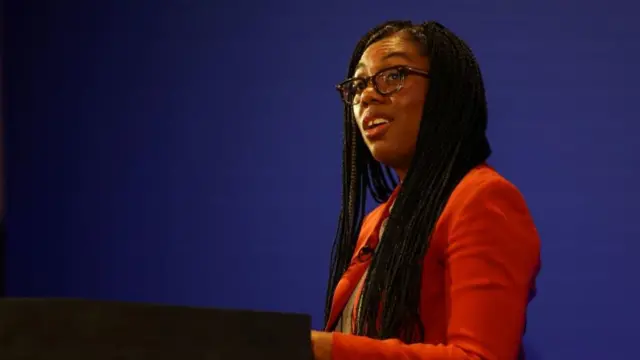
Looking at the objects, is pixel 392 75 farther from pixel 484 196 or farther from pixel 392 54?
pixel 484 196

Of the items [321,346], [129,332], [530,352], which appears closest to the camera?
[129,332]

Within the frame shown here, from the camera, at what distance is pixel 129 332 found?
593 millimetres

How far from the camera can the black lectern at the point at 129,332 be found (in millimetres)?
591

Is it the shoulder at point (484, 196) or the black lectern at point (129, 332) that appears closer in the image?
the black lectern at point (129, 332)

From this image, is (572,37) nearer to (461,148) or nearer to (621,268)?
(621,268)

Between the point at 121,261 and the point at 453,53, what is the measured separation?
40.7 inches

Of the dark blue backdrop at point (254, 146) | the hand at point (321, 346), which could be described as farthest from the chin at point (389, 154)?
the dark blue backdrop at point (254, 146)

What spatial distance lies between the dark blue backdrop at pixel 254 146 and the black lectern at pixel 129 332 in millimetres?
988

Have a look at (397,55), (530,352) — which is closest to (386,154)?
(397,55)

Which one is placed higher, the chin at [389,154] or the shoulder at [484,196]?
the chin at [389,154]

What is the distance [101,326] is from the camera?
0.59 m

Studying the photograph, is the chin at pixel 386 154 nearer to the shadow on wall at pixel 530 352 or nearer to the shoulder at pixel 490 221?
the shoulder at pixel 490 221

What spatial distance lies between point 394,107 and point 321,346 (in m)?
0.34

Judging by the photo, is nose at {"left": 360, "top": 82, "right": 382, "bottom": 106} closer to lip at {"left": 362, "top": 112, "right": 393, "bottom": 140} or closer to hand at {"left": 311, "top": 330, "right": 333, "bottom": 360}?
lip at {"left": 362, "top": 112, "right": 393, "bottom": 140}
